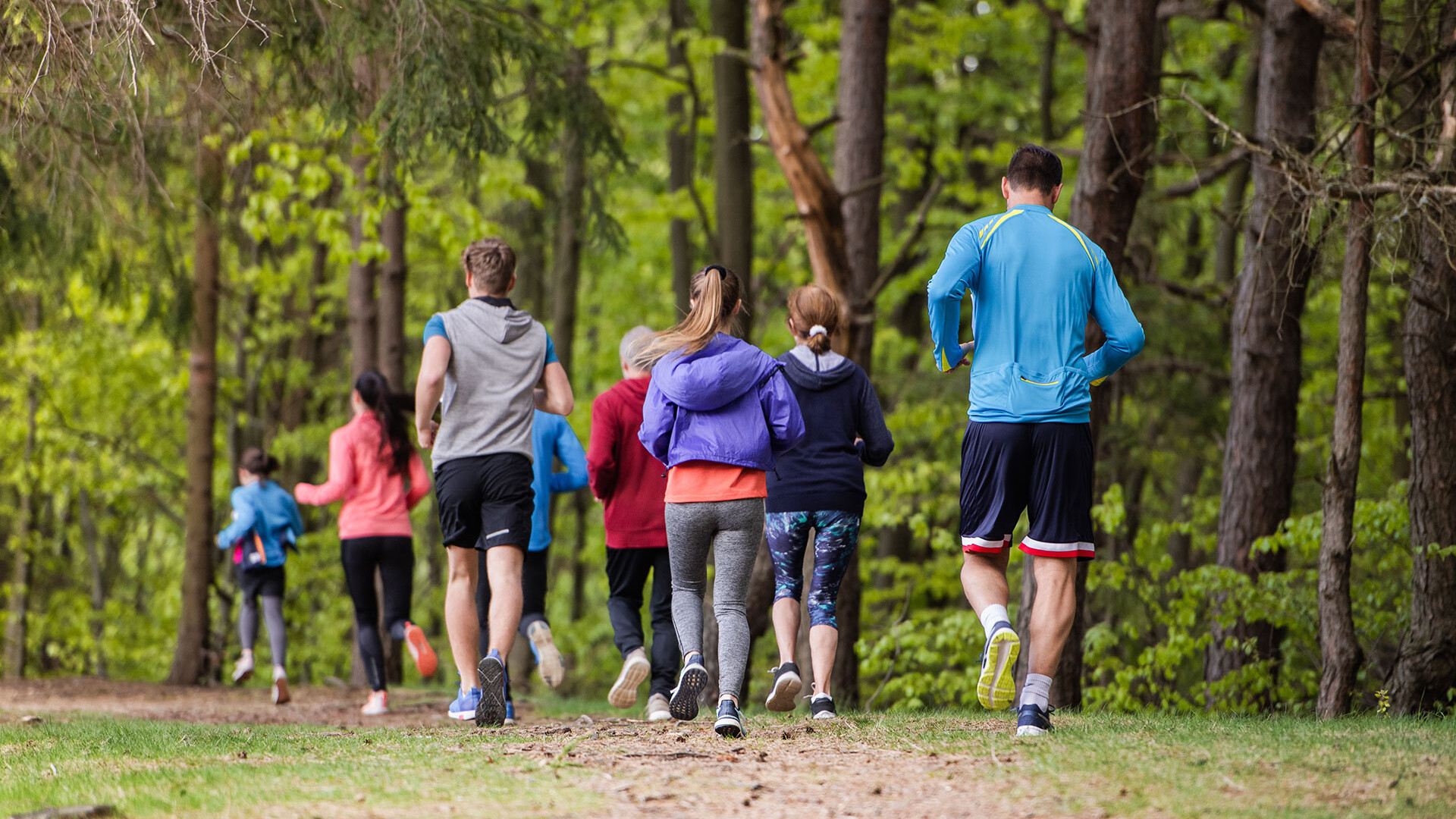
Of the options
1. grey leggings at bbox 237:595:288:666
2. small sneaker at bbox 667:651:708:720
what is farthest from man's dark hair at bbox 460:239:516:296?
grey leggings at bbox 237:595:288:666

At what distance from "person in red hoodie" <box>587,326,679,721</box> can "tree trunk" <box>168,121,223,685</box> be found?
7423 millimetres

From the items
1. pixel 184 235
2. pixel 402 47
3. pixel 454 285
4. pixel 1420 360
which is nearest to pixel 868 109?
pixel 402 47

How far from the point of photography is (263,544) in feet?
31.8

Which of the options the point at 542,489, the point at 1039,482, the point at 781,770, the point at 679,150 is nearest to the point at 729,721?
the point at 781,770

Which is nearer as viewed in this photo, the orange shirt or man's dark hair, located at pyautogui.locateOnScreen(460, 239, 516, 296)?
the orange shirt

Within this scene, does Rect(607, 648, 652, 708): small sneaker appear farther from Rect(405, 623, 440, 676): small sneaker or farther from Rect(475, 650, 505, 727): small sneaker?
Rect(405, 623, 440, 676): small sneaker

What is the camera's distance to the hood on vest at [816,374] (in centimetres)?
609

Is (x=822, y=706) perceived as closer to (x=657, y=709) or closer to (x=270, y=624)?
(x=657, y=709)

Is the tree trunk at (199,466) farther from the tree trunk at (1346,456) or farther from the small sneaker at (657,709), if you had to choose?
the tree trunk at (1346,456)

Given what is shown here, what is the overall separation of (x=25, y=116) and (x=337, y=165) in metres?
4.88

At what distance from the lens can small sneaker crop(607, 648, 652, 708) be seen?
600 cm

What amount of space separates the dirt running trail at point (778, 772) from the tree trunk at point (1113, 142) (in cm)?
333

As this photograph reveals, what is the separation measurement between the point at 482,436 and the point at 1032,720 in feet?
9.27

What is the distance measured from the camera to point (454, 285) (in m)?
18.9
